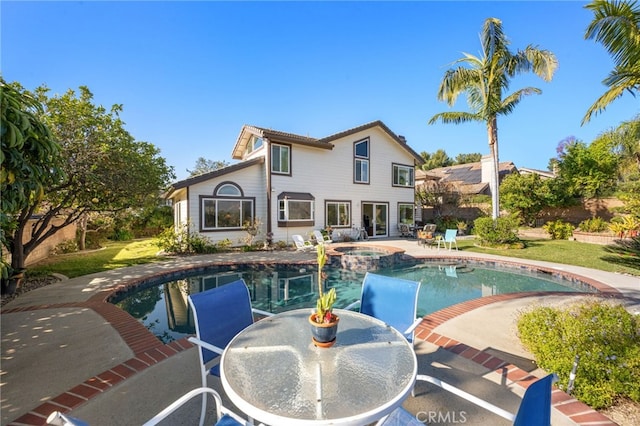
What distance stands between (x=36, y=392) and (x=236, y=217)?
11.5 metres

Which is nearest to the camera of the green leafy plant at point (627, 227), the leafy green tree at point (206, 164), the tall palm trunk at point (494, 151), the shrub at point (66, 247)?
the green leafy plant at point (627, 227)

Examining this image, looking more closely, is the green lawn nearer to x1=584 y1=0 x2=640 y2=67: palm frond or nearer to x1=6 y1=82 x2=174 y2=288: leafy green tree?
x1=6 y1=82 x2=174 y2=288: leafy green tree

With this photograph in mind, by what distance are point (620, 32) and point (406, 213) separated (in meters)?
15.2

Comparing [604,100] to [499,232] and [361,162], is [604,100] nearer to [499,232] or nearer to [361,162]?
[499,232]

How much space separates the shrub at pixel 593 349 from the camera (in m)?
2.57

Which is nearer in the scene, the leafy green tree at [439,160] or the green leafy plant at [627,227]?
the green leafy plant at [627,227]

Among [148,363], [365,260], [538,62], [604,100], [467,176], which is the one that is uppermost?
[538,62]

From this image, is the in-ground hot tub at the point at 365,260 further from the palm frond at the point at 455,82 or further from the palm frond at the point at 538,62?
the palm frond at the point at 538,62

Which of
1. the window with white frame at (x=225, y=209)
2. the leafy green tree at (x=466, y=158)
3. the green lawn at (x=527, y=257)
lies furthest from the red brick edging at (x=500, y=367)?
the leafy green tree at (x=466, y=158)

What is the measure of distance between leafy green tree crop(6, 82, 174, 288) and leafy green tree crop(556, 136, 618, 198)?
26089 mm

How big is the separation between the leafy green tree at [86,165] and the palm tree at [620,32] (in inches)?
523

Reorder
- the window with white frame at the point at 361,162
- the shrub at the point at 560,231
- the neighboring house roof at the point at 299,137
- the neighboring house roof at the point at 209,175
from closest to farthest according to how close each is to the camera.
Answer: the neighboring house roof at the point at 209,175 → the neighboring house roof at the point at 299,137 → the shrub at the point at 560,231 → the window with white frame at the point at 361,162

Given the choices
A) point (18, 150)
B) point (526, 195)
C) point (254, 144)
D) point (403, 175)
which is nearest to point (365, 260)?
point (18, 150)

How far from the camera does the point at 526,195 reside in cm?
1908
